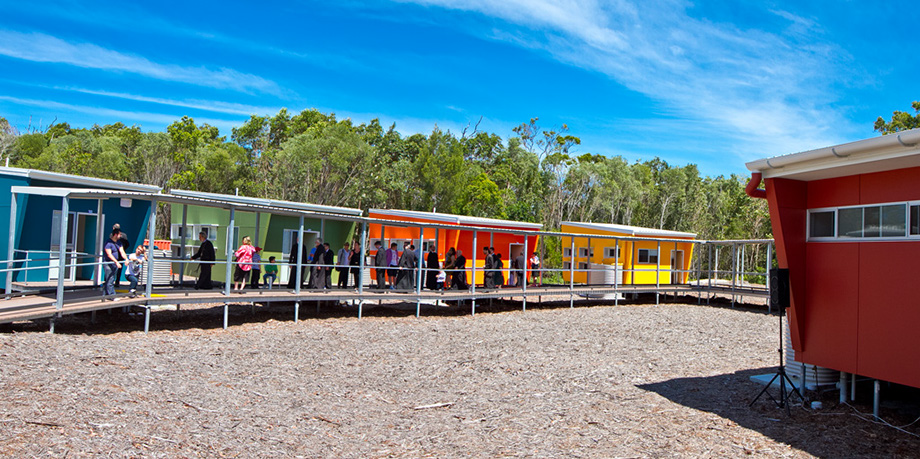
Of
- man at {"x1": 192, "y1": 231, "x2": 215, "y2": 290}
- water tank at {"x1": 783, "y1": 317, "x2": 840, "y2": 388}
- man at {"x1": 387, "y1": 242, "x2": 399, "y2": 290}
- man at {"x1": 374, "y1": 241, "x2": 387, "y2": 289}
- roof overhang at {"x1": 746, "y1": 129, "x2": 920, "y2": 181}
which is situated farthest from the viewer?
man at {"x1": 387, "y1": 242, "x2": 399, "y2": 290}

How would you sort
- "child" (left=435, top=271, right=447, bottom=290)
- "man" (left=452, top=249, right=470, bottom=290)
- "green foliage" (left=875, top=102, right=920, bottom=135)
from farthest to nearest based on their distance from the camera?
1. "green foliage" (left=875, top=102, right=920, bottom=135)
2. "man" (left=452, top=249, right=470, bottom=290)
3. "child" (left=435, top=271, right=447, bottom=290)

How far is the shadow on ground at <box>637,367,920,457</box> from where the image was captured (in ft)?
23.2

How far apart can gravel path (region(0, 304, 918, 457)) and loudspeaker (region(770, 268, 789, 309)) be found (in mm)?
1444

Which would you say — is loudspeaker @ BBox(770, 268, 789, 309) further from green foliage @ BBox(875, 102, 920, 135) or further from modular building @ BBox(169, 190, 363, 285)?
green foliage @ BBox(875, 102, 920, 135)

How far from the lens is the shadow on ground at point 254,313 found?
1298 cm

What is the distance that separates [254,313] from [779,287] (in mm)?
12400

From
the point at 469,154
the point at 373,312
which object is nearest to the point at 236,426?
the point at 373,312

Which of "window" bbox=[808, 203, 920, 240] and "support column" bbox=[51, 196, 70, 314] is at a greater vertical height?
"window" bbox=[808, 203, 920, 240]

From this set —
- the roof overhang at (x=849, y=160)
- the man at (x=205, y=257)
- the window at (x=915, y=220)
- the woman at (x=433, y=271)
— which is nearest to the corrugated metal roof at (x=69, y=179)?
the man at (x=205, y=257)

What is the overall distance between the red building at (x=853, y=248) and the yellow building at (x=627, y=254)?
51.6 ft

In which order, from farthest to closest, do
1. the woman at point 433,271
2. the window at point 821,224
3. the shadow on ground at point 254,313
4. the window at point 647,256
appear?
1. the window at point 647,256
2. the woman at point 433,271
3. the shadow on ground at point 254,313
4. the window at point 821,224

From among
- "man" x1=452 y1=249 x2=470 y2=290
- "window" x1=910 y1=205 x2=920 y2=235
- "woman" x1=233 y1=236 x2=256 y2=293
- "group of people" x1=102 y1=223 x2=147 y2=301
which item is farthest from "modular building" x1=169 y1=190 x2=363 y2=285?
"window" x1=910 y1=205 x2=920 y2=235

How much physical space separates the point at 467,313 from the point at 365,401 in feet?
34.0

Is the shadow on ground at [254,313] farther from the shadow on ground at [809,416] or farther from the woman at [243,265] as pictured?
the shadow on ground at [809,416]
